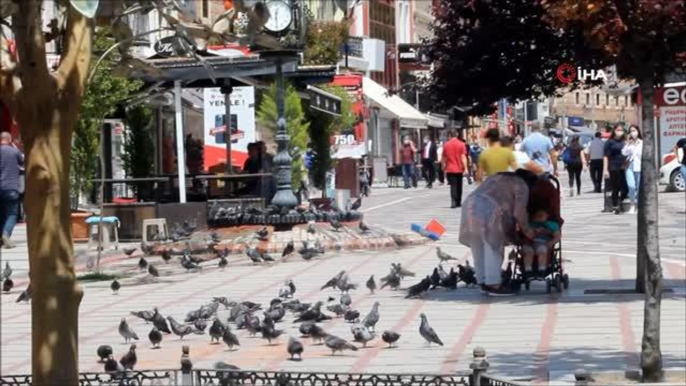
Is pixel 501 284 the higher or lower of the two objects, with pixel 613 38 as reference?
lower

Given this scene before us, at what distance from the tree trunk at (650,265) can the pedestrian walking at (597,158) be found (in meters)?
23.9

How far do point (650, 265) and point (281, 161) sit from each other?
13.5 metres

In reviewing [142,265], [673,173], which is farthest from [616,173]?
[142,265]

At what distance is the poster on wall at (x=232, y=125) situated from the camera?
1395 inches

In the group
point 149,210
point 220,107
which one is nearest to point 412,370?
point 149,210

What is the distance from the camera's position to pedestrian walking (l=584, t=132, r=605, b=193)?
35094 millimetres

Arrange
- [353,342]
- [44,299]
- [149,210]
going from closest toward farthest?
[44,299]
[353,342]
[149,210]

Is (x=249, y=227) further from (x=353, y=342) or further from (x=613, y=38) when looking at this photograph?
(x=613, y=38)

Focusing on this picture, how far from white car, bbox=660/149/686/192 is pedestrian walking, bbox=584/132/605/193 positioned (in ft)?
4.97

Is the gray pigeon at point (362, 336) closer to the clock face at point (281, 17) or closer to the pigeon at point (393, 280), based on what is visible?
the pigeon at point (393, 280)

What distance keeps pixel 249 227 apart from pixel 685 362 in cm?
1239

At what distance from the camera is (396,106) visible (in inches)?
2379

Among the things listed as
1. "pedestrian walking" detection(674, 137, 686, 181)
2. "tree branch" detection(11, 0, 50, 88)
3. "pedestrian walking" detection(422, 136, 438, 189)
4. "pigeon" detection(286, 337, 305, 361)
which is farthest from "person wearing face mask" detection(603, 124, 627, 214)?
"tree branch" detection(11, 0, 50, 88)

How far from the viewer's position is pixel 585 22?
9.82m
